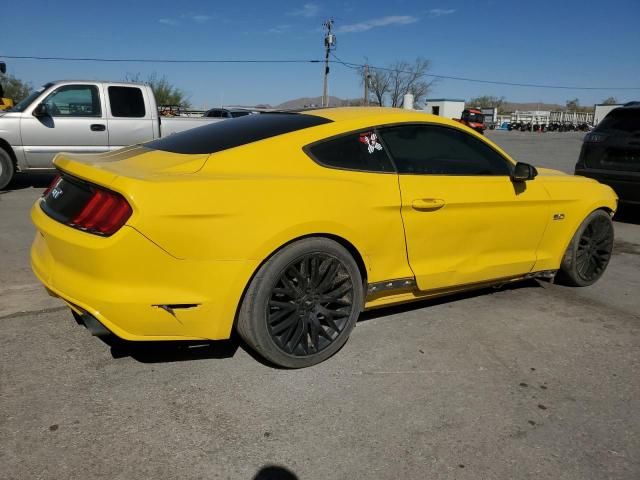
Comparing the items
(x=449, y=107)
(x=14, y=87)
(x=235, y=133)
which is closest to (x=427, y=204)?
(x=235, y=133)

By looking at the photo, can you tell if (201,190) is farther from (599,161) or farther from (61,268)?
(599,161)

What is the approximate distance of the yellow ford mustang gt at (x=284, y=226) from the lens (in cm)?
260

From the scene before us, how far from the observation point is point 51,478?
214 cm

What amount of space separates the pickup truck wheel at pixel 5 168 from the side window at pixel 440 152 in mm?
7618

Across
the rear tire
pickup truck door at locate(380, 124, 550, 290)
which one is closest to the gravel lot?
pickup truck door at locate(380, 124, 550, 290)

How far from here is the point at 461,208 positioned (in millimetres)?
3580

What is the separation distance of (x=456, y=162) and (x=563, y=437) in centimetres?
191

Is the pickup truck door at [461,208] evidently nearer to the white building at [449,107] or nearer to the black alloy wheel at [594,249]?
the black alloy wheel at [594,249]

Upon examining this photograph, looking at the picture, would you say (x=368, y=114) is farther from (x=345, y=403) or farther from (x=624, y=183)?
(x=624, y=183)

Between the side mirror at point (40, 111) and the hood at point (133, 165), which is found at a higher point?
the hood at point (133, 165)

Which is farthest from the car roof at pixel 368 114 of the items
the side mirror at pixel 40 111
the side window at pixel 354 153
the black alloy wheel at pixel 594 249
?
the side mirror at pixel 40 111

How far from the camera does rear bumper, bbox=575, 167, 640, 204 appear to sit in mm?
7262

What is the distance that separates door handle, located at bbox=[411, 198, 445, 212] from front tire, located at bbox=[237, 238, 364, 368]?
0.57 m

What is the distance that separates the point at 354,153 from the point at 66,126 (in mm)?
7349
